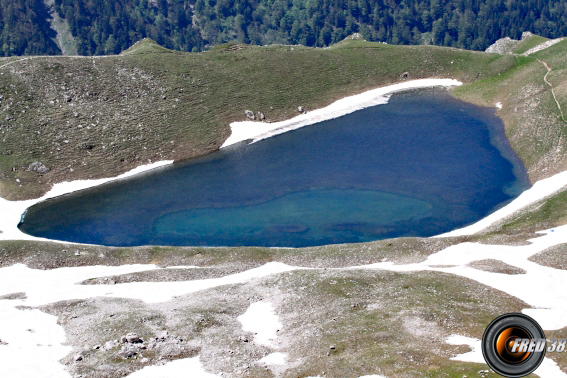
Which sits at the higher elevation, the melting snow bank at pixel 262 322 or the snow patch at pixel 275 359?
the snow patch at pixel 275 359

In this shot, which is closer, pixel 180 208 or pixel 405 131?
pixel 180 208

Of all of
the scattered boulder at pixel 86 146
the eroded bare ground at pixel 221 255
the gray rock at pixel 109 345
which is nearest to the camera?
the gray rock at pixel 109 345

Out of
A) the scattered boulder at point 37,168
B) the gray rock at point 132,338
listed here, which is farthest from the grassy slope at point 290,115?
the gray rock at point 132,338

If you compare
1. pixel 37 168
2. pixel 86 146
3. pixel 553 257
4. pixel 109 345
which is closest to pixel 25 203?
pixel 37 168

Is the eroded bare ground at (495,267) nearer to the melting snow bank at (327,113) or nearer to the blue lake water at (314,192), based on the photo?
the blue lake water at (314,192)

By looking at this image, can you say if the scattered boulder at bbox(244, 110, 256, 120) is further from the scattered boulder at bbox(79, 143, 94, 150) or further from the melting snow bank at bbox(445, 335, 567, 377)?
the melting snow bank at bbox(445, 335, 567, 377)

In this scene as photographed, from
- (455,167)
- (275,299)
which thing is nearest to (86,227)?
(275,299)

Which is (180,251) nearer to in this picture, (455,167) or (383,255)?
(383,255)
